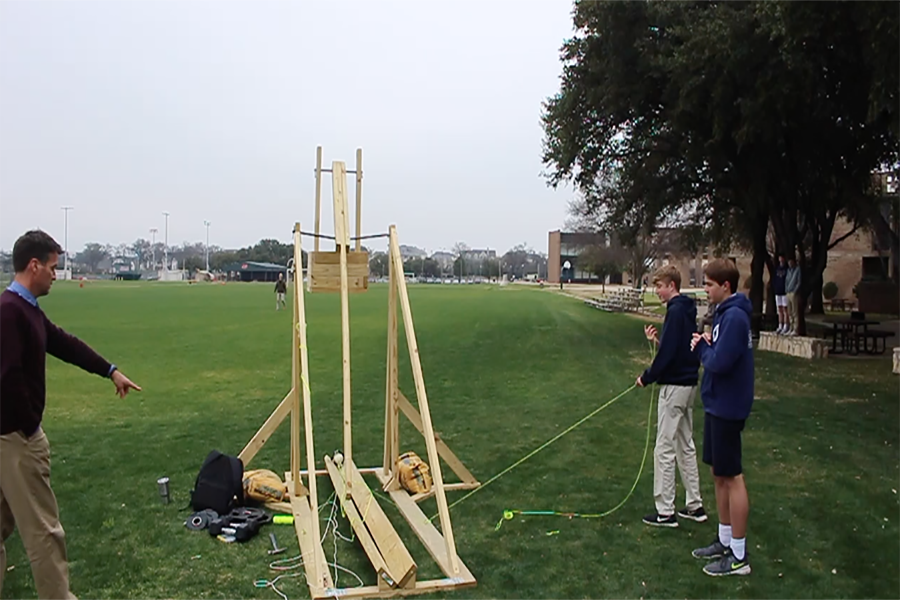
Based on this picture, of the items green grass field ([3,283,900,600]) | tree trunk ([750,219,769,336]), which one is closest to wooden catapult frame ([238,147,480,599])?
green grass field ([3,283,900,600])

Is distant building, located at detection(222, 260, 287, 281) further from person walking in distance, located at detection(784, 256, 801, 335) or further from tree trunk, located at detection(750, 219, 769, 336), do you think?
person walking in distance, located at detection(784, 256, 801, 335)

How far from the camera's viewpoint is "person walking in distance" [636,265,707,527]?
5.50 meters

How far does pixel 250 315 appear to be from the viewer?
99.1 feet

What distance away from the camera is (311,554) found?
4938mm

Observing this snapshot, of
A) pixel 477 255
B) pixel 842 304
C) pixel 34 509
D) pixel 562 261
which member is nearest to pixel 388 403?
pixel 34 509

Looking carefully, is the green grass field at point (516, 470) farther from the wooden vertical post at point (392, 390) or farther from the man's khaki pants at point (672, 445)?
the wooden vertical post at point (392, 390)

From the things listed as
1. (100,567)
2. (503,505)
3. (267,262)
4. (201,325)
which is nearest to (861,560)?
(503,505)

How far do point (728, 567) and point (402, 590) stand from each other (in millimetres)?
2134

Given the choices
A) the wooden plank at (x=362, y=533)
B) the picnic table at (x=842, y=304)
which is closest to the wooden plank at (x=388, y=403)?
the wooden plank at (x=362, y=533)

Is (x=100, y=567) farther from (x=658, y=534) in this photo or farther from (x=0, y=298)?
(x=658, y=534)

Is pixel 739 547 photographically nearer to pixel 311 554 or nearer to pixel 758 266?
pixel 311 554

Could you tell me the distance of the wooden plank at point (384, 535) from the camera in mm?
4508

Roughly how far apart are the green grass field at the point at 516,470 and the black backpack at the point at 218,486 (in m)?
0.21

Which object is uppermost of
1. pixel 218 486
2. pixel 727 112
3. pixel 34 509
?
pixel 727 112
